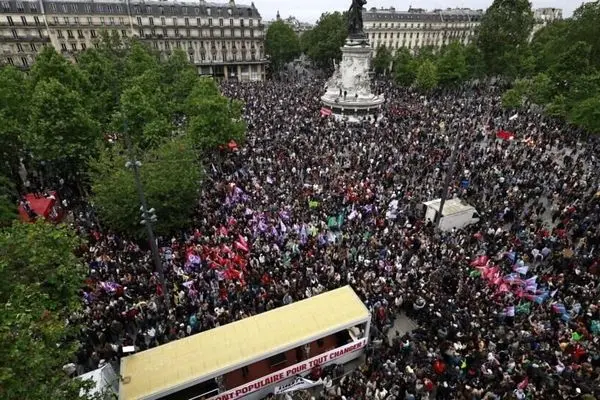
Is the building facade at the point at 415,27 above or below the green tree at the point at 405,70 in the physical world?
above

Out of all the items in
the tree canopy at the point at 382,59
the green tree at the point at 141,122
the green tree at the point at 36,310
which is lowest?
the green tree at the point at 36,310

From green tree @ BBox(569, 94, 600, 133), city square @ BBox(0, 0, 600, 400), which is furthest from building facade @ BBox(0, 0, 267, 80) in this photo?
green tree @ BBox(569, 94, 600, 133)

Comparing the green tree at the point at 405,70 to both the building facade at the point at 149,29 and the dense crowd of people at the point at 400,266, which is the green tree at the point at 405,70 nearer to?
the building facade at the point at 149,29

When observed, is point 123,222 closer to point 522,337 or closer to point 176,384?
point 176,384

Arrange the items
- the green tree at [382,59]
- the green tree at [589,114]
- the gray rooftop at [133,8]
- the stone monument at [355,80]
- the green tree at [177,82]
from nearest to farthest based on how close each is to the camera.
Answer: the green tree at [589,114] < the green tree at [177,82] < the stone monument at [355,80] < the gray rooftop at [133,8] < the green tree at [382,59]

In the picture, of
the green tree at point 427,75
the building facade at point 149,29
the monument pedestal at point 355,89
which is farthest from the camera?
the building facade at point 149,29

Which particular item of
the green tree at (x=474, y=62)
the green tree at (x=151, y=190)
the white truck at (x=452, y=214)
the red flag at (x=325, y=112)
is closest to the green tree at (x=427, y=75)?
the green tree at (x=474, y=62)

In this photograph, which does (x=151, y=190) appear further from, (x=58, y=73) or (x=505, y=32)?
(x=505, y=32)

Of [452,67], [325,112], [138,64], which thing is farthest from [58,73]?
[452,67]
